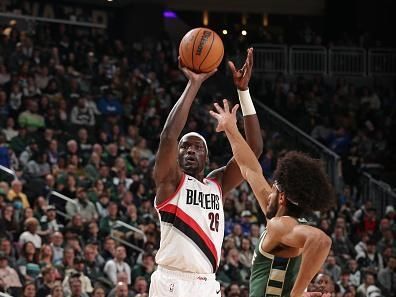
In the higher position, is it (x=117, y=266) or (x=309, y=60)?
(x=309, y=60)

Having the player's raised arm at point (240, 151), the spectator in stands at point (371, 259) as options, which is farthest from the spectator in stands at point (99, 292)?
the spectator in stands at point (371, 259)

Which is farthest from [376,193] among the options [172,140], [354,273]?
[172,140]

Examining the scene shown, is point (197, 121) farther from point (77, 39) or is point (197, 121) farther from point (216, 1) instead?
point (216, 1)

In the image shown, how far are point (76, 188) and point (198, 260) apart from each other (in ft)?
28.1

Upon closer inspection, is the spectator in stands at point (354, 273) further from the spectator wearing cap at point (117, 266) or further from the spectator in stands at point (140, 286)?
the spectator in stands at point (140, 286)

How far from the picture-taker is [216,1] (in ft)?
92.5

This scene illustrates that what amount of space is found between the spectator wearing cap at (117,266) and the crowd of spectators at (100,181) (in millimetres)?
17

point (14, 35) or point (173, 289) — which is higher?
point (14, 35)

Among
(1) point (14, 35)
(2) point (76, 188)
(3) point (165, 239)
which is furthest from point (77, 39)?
(3) point (165, 239)

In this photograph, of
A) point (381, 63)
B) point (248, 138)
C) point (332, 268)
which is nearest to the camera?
point (248, 138)

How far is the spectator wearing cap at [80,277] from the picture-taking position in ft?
43.7

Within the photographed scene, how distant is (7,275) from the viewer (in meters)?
13.1

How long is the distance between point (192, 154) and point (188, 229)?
61 cm

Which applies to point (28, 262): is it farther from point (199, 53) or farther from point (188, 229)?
point (199, 53)
